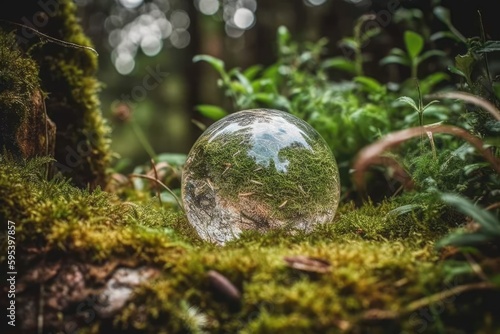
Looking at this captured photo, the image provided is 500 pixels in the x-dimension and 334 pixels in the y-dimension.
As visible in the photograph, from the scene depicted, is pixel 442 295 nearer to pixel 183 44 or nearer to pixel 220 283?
pixel 220 283

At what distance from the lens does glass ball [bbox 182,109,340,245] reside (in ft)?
8.17

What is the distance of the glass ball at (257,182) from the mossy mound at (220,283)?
0.23m

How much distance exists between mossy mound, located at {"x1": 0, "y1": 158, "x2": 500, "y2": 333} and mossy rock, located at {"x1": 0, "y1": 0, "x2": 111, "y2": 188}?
3.43ft

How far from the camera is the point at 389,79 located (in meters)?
5.70

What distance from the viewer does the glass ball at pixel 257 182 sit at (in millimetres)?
2490

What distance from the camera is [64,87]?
346 centimetres

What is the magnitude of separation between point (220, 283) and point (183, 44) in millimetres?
11731

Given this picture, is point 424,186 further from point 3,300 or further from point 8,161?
point 8,161

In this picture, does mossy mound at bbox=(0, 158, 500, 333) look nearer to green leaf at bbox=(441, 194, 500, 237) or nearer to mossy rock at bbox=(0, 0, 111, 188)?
green leaf at bbox=(441, 194, 500, 237)

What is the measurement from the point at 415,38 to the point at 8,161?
366 cm

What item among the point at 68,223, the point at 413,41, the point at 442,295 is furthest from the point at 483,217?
the point at 413,41

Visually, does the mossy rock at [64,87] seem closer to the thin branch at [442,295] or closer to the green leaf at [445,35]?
the thin branch at [442,295]

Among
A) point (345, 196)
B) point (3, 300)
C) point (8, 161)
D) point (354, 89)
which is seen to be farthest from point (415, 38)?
point (3, 300)

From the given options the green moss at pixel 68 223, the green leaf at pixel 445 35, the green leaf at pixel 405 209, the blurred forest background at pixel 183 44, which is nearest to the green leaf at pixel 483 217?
the green leaf at pixel 405 209
